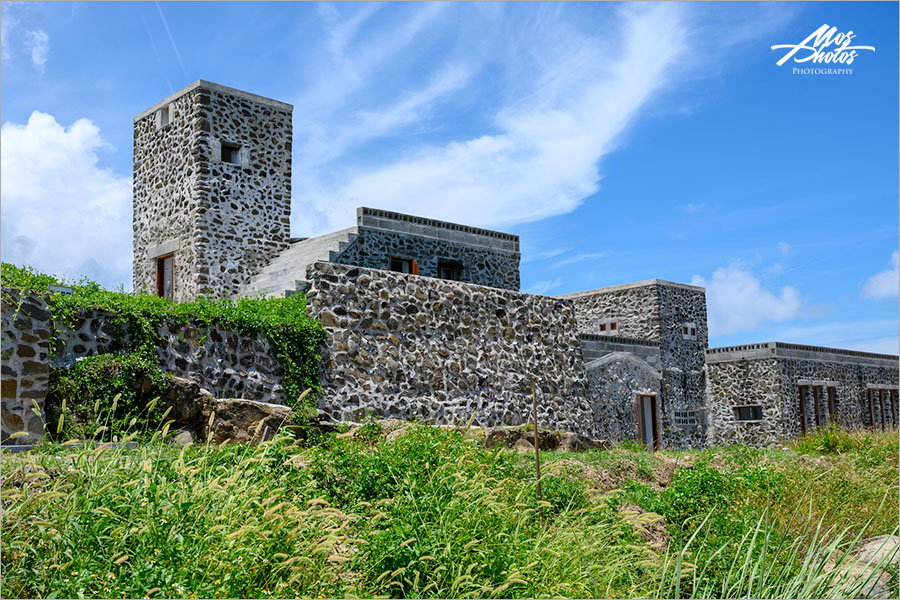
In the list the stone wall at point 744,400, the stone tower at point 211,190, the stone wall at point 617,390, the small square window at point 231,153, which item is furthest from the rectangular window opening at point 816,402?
the small square window at point 231,153

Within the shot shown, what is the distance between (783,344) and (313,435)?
77.7 ft

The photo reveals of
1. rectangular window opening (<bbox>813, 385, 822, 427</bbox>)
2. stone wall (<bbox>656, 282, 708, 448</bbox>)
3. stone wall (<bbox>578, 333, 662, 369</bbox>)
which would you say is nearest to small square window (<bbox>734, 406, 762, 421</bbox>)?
stone wall (<bbox>656, 282, 708, 448</bbox>)

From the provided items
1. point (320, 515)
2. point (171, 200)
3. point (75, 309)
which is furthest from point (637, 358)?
point (320, 515)

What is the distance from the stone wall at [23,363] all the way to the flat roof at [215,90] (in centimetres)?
938

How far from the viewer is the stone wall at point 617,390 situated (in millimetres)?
22031

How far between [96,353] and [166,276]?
309 inches

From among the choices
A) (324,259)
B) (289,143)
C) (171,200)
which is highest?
(289,143)

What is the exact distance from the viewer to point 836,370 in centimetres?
3231

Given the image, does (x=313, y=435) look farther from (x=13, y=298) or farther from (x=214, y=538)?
(x=214, y=538)

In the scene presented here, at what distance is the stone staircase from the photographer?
16.3 m

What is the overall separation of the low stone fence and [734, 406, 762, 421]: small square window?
20722 millimetres

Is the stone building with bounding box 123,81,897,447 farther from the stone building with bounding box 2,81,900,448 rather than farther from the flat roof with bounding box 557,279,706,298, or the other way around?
the flat roof with bounding box 557,279,706,298

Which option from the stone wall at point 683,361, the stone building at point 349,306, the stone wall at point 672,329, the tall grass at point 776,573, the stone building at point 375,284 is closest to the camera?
the tall grass at point 776,573

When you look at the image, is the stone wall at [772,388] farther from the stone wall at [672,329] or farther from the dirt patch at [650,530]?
the dirt patch at [650,530]
